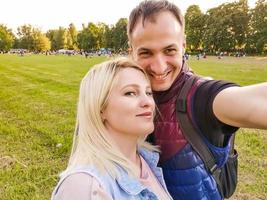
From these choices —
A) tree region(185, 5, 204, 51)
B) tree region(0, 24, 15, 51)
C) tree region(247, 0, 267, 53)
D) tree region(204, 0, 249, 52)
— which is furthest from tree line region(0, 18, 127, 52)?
tree region(247, 0, 267, 53)

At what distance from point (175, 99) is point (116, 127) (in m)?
0.36

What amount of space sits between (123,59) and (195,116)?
1.67ft

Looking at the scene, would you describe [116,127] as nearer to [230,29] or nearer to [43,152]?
[43,152]

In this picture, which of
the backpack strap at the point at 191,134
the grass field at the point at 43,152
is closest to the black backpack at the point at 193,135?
the backpack strap at the point at 191,134

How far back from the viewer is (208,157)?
2039 millimetres

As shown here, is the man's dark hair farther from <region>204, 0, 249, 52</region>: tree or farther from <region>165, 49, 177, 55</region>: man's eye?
<region>204, 0, 249, 52</region>: tree

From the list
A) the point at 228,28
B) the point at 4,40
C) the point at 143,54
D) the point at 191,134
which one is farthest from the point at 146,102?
the point at 4,40

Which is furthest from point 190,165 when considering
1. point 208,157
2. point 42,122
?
point 42,122

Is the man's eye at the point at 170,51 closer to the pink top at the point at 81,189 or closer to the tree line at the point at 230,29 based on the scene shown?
the pink top at the point at 81,189

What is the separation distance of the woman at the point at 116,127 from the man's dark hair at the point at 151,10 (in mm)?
330

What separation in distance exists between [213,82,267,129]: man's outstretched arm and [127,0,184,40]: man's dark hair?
72cm

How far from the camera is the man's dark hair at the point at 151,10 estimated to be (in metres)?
2.27

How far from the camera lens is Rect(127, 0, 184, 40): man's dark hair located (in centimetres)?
227

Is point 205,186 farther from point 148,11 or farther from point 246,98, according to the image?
point 148,11
